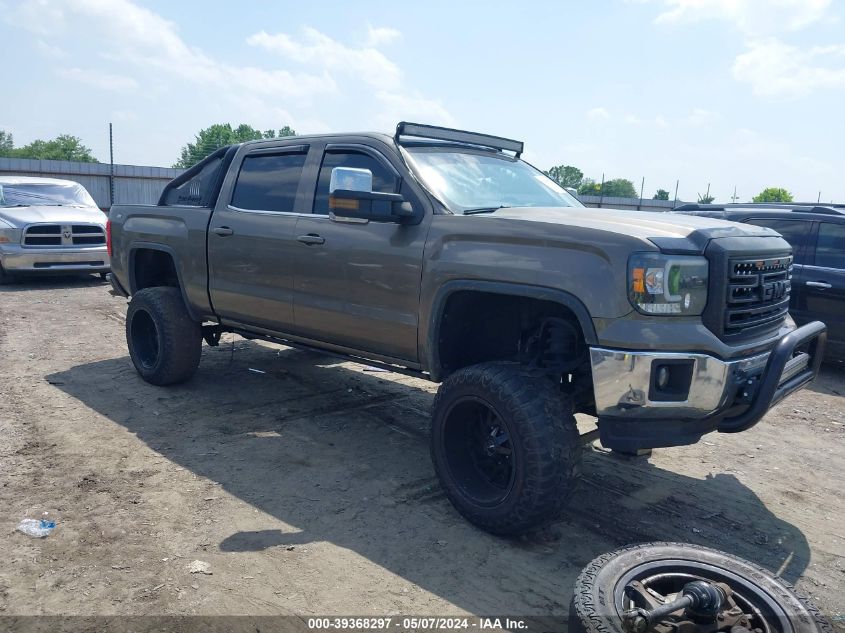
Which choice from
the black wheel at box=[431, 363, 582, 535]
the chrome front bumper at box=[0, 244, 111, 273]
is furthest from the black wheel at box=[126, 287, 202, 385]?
the chrome front bumper at box=[0, 244, 111, 273]

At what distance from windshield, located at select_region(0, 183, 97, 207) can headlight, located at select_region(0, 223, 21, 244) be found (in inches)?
34.0

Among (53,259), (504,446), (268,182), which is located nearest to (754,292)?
(504,446)

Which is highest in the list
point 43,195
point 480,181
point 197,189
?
point 480,181

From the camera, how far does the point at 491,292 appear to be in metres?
3.40

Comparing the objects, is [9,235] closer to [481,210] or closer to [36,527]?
[36,527]

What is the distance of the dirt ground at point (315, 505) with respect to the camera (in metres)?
2.86

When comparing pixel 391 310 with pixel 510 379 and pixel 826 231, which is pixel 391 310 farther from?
pixel 826 231

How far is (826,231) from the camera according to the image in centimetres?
685

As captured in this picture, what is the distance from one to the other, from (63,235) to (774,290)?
10.8 metres

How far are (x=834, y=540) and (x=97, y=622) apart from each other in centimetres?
350

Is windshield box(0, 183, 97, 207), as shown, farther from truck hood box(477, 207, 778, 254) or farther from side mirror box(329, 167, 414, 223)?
truck hood box(477, 207, 778, 254)

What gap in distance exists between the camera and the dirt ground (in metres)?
2.86

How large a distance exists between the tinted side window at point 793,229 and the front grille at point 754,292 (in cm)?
405

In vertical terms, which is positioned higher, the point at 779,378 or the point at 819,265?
the point at 819,265
